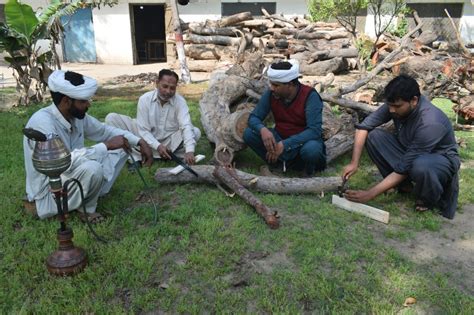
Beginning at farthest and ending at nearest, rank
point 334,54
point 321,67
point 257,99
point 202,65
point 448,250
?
point 202,65 < point 334,54 < point 321,67 < point 257,99 < point 448,250

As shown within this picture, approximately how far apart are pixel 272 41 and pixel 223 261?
13181 mm

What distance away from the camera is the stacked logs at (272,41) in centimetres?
1428

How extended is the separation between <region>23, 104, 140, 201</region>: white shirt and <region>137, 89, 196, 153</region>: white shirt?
3.21ft

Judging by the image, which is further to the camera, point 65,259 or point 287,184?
point 287,184

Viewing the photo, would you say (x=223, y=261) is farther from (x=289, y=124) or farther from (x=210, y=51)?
(x=210, y=51)

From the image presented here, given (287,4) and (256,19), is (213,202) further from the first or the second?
(287,4)

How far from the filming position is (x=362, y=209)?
3881 millimetres

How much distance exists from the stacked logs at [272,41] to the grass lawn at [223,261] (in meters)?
10.4

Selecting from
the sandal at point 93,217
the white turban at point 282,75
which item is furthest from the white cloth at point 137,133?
the sandal at point 93,217

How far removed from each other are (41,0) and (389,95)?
730 inches

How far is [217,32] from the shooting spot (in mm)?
15977

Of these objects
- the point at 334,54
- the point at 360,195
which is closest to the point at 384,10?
the point at 334,54

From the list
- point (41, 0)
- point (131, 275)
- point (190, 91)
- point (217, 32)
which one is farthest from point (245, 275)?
point (41, 0)

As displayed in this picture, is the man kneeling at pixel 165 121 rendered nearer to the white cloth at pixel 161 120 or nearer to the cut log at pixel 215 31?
the white cloth at pixel 161 120
